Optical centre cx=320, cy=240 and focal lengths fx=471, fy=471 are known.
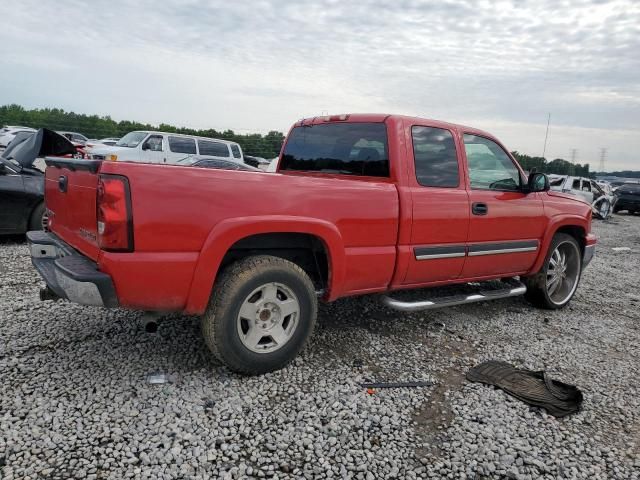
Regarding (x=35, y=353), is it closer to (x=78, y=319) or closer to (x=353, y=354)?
(x=78, y=319)

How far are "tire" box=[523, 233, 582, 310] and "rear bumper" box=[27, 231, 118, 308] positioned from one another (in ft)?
14.1

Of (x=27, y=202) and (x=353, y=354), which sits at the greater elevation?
(x=27, y=202)

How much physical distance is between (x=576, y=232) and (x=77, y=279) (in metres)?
5.13

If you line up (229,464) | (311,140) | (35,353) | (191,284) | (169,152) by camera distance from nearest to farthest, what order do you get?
(229,464), (191,284), (35,353), (311,140), (169,152)

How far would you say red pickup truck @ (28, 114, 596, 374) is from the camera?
2697 millimetres

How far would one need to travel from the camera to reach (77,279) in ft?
8.74

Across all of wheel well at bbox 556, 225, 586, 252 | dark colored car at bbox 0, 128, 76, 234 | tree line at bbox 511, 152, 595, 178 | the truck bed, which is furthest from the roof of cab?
tree line at bbox 511, 152, 595, 178

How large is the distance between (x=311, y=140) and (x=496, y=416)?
9.31ft

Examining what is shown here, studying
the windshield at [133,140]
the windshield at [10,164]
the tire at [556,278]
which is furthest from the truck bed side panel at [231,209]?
the windshield at [133,140]

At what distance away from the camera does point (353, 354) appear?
12.2 ft

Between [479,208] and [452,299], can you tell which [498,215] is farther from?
[452,299]

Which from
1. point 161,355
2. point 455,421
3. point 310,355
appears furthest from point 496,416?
point 161,355

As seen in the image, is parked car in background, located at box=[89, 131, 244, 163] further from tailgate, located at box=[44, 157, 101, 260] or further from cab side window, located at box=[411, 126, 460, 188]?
cab side window, located at box=[411, 126, 460, 188]

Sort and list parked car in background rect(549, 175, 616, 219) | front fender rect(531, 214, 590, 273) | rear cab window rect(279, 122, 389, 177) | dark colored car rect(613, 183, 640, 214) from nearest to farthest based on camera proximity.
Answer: rear cab window rect(279, 122, 389, 177), front fender rect(531, 214, 590, 273), parked car in background rect(549, 175, 616, 219), dark colored car rect(613, 183, 640, 214)
